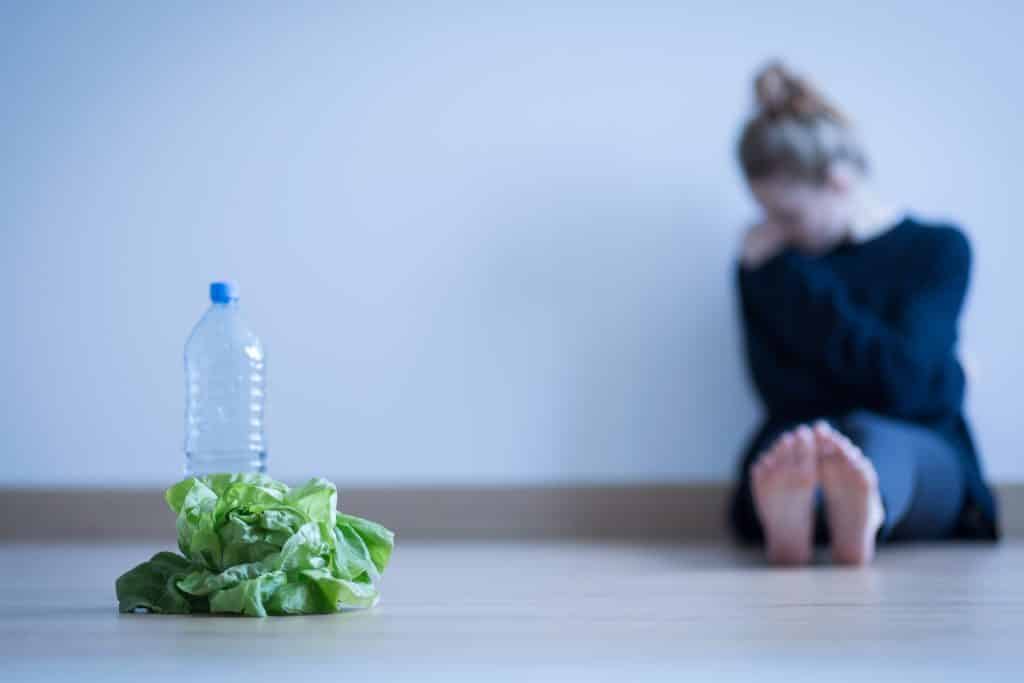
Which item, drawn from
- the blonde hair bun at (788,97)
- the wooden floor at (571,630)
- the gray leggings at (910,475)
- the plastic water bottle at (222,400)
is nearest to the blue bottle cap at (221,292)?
the wooden floor at (571,630)

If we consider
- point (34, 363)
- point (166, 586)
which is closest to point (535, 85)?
point (34, 363)

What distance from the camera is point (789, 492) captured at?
179 centimetres

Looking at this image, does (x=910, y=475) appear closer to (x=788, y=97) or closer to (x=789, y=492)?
(x=789, y=492)

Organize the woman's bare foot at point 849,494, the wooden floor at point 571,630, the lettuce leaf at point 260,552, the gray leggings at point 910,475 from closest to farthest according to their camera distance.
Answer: the wooden floor at point 571,630 → the lettuce leaf at point 260,552 → the woman's bare foot at point 849,494 → the gray leggings at point 910,475

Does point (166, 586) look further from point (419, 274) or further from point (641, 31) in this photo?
point (641, 31)

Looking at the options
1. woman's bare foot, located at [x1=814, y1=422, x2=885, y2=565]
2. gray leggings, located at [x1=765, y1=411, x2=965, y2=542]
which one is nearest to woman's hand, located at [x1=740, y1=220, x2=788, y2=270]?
gray leggings, located at [x1=765, y1=411, x2=965, y2=542]

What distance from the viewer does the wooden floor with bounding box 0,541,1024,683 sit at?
91 centimetres

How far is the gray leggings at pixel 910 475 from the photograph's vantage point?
188 centimetres

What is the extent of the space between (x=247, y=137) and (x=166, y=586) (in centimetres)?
167

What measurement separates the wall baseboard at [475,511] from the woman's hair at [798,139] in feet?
2.35

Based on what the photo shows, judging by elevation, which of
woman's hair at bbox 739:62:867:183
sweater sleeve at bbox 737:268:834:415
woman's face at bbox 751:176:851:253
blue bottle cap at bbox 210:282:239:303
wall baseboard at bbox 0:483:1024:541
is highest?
woman's hair at bbox 739:62:867:183

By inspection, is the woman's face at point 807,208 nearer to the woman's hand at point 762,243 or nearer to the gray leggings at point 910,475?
the woman's hand at point 762,243

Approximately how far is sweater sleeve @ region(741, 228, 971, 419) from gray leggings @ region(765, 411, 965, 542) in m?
0.07

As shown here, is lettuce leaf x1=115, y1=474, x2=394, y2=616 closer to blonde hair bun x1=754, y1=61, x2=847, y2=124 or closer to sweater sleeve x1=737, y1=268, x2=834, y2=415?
sweater sleeve x1=737, y1=268, x2=834, y2=415
